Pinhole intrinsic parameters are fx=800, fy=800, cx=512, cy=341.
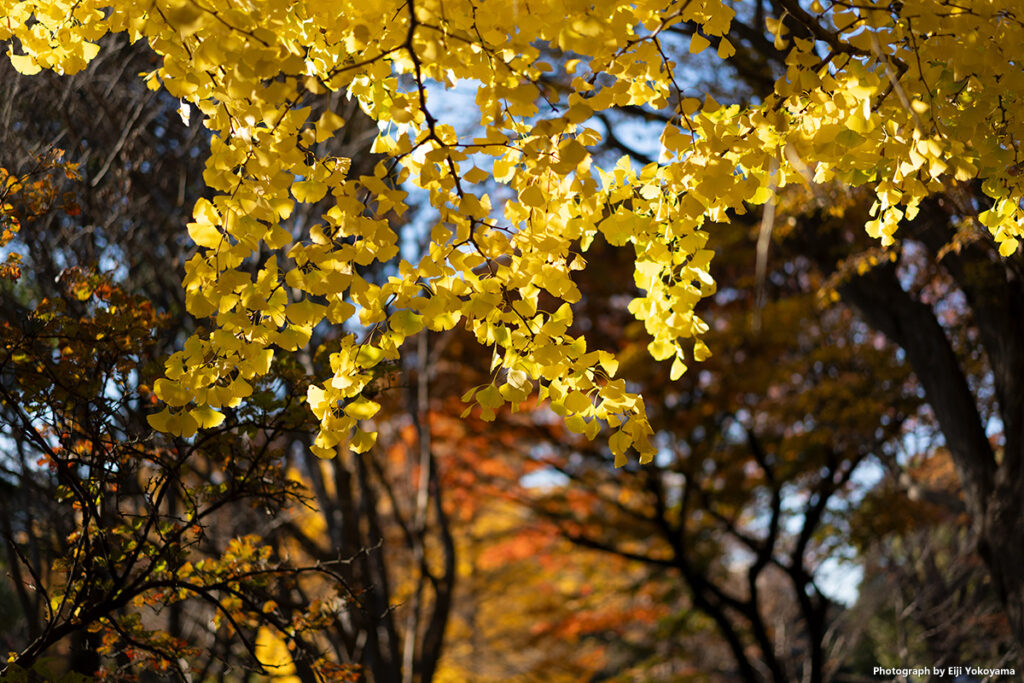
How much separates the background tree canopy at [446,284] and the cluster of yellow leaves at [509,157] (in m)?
0.01

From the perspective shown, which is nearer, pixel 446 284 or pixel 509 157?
pixel 446 284

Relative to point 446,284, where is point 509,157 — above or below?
above

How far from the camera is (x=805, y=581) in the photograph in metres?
8.11

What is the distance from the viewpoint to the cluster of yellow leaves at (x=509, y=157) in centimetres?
174

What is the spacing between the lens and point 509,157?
2.14 meters

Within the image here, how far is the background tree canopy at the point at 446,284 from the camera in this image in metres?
1.81

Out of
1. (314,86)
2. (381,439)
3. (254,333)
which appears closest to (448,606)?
(381,439)

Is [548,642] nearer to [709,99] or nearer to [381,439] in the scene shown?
[381,439]

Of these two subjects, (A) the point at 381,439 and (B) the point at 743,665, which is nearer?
(B) the point at 743,665

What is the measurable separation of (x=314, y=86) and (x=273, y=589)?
2.36 m

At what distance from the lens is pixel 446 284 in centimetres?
194

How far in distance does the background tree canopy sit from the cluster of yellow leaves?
11mm

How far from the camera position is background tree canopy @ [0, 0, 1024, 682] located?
1810mm

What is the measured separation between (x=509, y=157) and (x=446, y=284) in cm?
43
